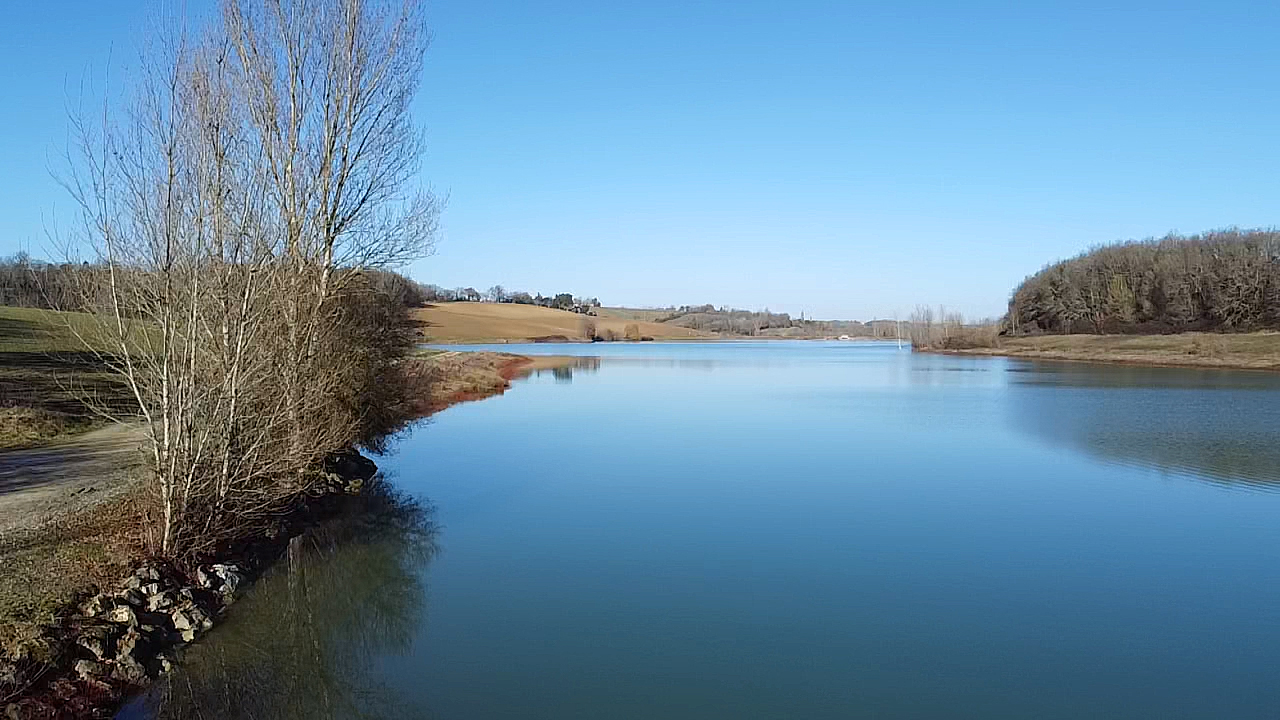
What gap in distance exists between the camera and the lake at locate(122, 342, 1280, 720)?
19.7 ft

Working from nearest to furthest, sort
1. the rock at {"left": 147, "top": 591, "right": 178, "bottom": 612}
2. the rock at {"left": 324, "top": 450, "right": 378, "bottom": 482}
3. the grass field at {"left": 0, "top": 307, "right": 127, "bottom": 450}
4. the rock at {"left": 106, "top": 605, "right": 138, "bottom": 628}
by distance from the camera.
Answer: the rock at {"left": 106, "top": 605, "right": 138, "bottom": 628}
the rock at {"left": 147, "top": 591, "right": 178, "bottom": 612}
the grass field at {"left": 0, "top": 307, "right": 127, "bottom": 450}
the rock at {"left": 324, "top": 450, "right": 378, "bottom": 482}

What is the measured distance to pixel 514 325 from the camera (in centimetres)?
8200

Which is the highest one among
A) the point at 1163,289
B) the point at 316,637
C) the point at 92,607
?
the point at 1163,289

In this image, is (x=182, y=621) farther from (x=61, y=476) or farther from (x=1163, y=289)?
(x=1163, y=289)

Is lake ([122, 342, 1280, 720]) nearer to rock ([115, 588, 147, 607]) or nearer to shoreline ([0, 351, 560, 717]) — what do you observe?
shoreline ([0, 351, 560, 717])

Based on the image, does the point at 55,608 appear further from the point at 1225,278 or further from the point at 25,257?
the point at 1225,278

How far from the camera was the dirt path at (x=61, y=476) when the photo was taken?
7.79 meters

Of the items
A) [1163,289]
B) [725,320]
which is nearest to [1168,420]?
[1163,289]

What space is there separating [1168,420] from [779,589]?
16952mm

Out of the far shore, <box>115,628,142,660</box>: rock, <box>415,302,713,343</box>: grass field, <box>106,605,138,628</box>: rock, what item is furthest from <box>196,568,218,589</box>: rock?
<box>415,302,713,343</box>: grass field

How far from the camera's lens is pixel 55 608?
5867mm

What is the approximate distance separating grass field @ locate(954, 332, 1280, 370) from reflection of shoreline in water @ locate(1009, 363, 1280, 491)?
336 inches

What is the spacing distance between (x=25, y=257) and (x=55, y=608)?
331 centimetres

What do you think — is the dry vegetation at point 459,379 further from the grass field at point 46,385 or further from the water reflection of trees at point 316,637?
the water reflection of trees at point 316,637
